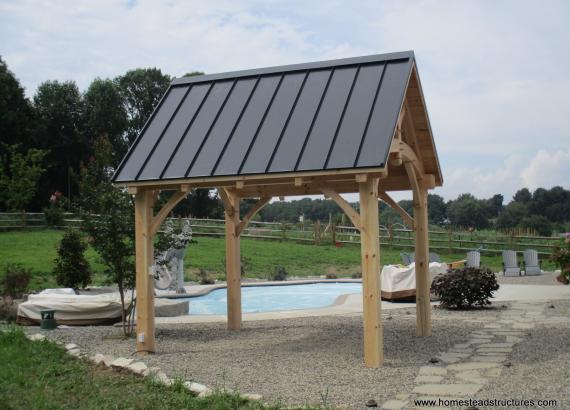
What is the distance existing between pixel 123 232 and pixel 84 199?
938mm

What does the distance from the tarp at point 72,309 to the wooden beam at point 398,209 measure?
17.6 feet

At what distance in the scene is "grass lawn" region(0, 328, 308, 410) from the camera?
5.77 meters

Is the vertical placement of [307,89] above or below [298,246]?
above

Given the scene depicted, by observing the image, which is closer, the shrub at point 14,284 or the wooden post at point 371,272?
the wooden post at point 371,272

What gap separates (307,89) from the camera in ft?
30.5

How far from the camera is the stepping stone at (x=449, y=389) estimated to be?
20.1 ft

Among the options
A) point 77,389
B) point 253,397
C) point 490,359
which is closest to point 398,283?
point 490,359

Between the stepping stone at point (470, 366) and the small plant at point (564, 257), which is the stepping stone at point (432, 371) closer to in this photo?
the stepping stone at point (470, 366)

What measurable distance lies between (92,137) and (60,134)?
260cm

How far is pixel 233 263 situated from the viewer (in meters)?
11.5

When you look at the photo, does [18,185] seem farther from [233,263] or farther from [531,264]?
[531,264]

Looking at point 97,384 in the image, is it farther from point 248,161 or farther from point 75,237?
point 75,237

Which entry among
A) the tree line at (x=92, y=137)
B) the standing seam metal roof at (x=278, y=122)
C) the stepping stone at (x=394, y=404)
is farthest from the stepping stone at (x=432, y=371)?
the tree line at (x=92, y=137)

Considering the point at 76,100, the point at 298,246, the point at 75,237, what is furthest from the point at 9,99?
the point at 75,237
